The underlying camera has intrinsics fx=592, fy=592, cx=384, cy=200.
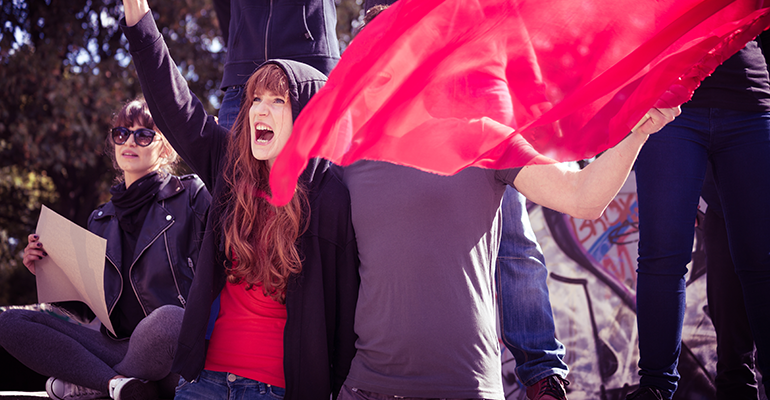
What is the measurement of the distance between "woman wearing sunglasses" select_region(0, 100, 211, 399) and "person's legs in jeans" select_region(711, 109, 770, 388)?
2364mm

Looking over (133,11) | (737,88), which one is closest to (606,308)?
(737,88)

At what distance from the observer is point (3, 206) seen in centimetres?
1153

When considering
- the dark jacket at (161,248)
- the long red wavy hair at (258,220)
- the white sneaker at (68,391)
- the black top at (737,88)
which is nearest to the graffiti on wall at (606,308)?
the black top at (737,88)

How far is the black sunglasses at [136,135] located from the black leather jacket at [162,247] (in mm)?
263

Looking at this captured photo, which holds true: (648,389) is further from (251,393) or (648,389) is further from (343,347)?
(251,393)

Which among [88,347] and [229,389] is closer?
[229,389]

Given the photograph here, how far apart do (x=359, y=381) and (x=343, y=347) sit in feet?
0.79

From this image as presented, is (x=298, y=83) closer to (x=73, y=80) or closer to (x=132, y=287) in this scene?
(x=132, y=287)

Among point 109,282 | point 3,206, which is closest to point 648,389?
point 109,282

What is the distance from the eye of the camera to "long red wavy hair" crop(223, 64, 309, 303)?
2.25 m

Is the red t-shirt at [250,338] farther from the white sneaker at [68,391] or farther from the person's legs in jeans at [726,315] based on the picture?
the person's legs in jeans at [726,315]

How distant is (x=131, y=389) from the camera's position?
2582 mm

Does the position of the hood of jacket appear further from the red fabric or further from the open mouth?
the red fabric

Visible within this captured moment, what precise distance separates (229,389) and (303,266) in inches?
20.6
